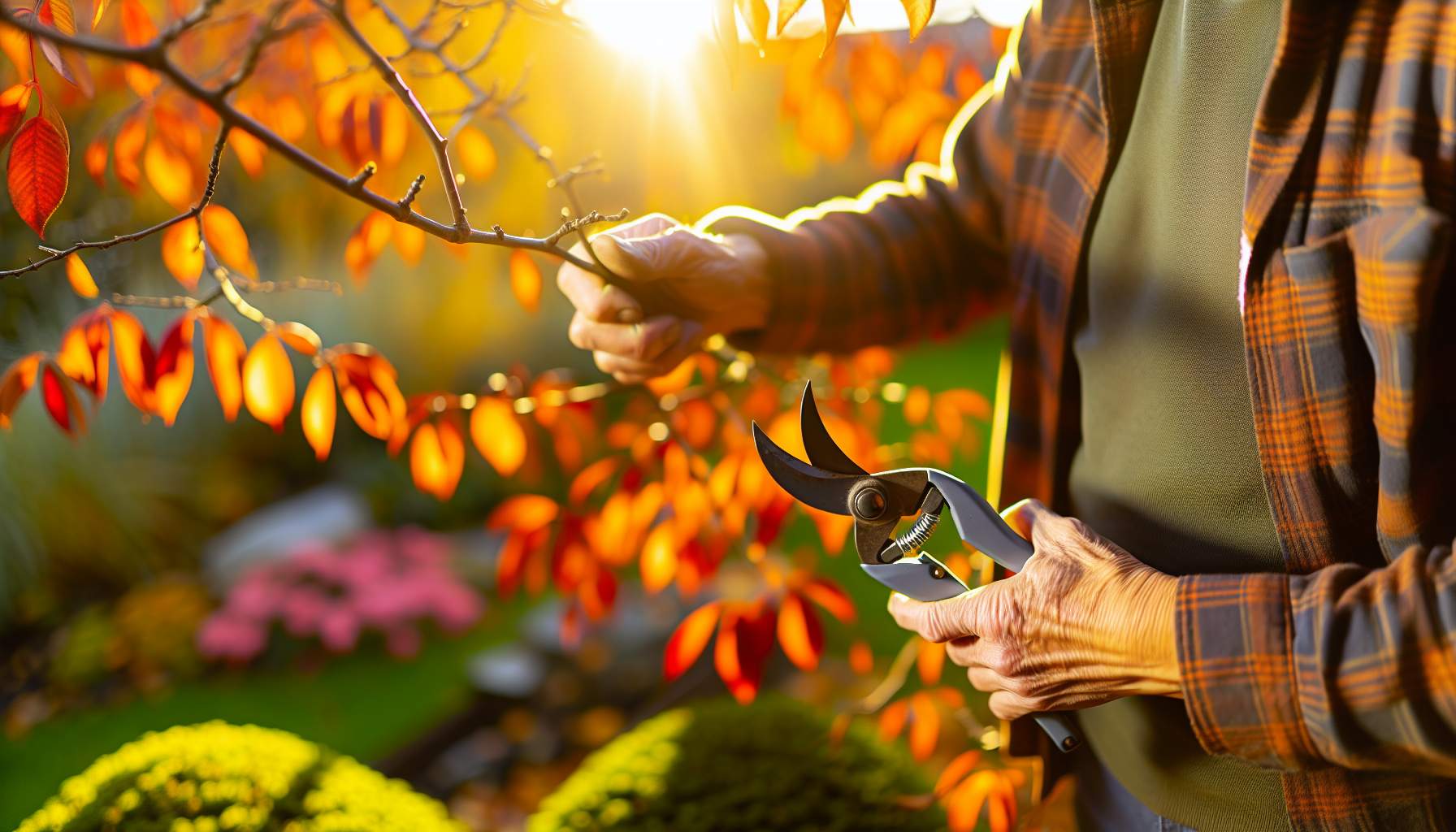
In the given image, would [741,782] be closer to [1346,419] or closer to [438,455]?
[438,455]

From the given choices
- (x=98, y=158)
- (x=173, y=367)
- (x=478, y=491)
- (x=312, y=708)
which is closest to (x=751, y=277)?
(x=173, y=367)

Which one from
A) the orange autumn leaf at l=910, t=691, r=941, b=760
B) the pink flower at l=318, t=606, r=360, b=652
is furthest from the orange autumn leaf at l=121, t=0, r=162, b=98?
the pink flower at l=318, t=606, r=360, b=652

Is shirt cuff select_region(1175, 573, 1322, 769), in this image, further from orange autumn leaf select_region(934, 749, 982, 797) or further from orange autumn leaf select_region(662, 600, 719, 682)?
orange autumn leaf select_region(662, 600, 719, 682)

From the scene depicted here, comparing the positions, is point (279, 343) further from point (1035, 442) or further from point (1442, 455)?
point (1442, 455)

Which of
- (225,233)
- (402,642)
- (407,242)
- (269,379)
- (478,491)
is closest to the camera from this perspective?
(269,379)

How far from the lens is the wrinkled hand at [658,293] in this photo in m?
1.26

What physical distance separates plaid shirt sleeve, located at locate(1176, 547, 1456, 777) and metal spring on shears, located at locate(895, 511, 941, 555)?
11.6 inches

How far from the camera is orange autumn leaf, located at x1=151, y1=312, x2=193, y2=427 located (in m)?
1.25

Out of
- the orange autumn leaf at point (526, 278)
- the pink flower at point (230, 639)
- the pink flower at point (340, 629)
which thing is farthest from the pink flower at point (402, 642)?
the orange autumn leaf at point (526, 278)

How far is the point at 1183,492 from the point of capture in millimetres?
1133

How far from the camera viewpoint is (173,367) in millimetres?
1266

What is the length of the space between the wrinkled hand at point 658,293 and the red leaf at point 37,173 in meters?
0.60

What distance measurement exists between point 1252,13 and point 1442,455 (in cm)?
52

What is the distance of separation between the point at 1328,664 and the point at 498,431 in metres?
1.29
